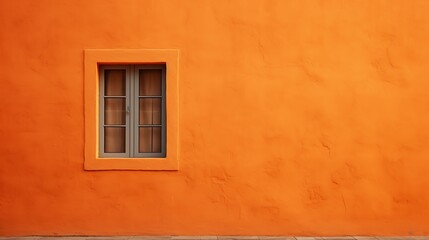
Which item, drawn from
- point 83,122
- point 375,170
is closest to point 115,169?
point 83,122

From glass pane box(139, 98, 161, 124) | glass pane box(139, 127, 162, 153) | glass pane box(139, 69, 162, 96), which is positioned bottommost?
glass pane box(139, 127, 162, 153)

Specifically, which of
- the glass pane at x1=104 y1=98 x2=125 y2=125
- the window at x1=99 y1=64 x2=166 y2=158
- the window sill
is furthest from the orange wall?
the glass pane at x1=104 y1=98 x2=125 y2=125

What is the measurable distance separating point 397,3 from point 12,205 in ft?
19.7

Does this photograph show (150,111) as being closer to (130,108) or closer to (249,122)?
(130,108)

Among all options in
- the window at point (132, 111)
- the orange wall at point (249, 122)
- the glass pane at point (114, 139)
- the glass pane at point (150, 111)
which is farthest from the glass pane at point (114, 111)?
the orange wall at point (249, 122)

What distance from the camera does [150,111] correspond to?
6887 millimetres

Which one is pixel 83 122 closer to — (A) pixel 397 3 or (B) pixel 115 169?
(B) pixel 115 169

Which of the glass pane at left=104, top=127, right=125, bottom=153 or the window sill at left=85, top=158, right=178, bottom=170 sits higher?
the glass pane at left=104, top=127, right=125, bottom=153

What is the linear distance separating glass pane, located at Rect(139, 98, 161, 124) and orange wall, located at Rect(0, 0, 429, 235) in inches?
→ 17.4

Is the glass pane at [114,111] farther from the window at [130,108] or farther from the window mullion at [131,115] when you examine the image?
the window mullion at [131,115]

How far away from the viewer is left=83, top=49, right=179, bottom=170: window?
6.62 meters

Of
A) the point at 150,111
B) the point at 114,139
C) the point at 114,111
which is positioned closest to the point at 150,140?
the point at 150,111

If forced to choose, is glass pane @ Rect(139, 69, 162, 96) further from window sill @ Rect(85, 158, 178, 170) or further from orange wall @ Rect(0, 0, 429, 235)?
window sill @ Rect(85, 158, 178, 170)

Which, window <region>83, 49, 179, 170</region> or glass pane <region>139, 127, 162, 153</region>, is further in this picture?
glass pane <region>139, 127, 162, 153</region>
